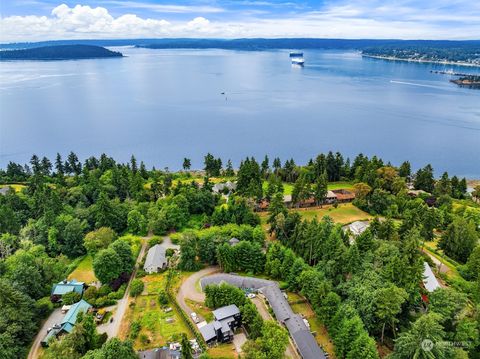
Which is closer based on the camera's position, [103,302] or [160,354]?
[160,354]

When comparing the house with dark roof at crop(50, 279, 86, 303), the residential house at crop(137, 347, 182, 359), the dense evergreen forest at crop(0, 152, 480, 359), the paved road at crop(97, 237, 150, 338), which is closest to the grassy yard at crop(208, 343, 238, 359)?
the residential house at crop(137, 347, 182, 359)

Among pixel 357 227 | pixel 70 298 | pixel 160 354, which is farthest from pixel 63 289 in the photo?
pixel 357 227

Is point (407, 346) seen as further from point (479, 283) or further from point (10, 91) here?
point (10, 91)

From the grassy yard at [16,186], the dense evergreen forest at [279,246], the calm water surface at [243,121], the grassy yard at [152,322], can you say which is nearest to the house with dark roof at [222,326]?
the grassy yard at [152,322]

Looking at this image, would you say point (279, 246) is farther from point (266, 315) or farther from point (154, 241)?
point (154, 241)

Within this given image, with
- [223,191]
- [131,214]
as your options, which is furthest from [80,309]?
[223,191]

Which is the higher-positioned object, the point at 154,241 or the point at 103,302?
the point at 154,241
